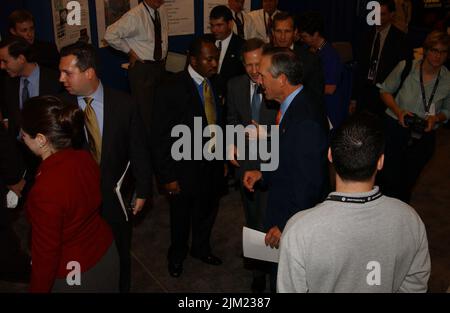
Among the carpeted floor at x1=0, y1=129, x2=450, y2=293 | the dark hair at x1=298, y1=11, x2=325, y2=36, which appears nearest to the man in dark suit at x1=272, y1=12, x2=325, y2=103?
the dark hair at x1=298, y1=11, x2=325, y2=36

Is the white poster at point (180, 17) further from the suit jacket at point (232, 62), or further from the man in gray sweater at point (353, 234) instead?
the man in gray sweater at point (353, 234)

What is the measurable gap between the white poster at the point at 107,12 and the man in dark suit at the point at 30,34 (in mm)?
1521

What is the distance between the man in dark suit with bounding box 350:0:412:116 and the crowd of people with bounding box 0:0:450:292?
0.5 inches

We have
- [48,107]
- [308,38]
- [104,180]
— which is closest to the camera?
[48,107]

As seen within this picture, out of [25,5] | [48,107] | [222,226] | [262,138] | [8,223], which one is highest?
[25,5]

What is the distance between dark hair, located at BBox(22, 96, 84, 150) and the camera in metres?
2.20

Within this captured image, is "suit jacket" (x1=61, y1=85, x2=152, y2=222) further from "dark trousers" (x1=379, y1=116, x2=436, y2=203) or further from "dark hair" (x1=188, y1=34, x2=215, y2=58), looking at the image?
"dark trousers" (x1=379, y1=116, x2=436, y2=203)

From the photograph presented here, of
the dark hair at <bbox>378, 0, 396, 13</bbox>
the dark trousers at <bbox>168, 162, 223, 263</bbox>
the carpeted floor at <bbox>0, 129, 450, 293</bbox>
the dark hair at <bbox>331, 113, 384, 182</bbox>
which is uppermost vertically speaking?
the dark hair at <bbox>378, 0, 396, 13</bbox>

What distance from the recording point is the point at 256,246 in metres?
2.73

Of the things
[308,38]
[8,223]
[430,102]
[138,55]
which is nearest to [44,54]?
[138,55]

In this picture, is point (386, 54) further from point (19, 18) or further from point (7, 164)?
point (7, 164)

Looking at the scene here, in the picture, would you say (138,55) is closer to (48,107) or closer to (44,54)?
(44,54)

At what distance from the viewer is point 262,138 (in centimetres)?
326
